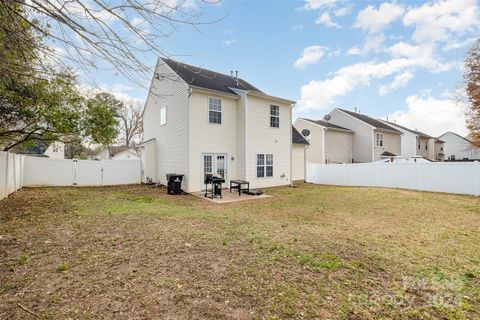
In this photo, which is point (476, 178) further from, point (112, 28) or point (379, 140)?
point (112, 28)

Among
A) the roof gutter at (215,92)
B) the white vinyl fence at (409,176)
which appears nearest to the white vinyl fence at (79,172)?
the roof gutter at (215,92)

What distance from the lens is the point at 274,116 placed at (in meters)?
14.8

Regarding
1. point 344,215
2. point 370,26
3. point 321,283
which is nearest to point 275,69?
point 370,26

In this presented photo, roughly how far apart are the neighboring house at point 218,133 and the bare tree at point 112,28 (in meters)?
8.99

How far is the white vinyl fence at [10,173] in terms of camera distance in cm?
886

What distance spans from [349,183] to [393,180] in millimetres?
2703

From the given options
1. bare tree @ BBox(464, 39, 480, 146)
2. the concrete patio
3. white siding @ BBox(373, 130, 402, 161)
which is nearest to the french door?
the concrete patio

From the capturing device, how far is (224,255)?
4.03 meters

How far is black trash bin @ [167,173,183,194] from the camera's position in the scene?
11.8m

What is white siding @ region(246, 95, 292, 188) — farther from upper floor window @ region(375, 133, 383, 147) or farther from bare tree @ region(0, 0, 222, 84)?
upper floor window @ region(375, 133, 383, 147)

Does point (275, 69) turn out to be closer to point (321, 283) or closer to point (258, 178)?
point (258, 178)

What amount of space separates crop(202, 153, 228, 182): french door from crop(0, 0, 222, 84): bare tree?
9605mm

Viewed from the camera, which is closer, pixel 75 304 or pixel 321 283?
pixel 75 304

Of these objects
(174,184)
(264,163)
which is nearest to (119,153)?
(174,184)
